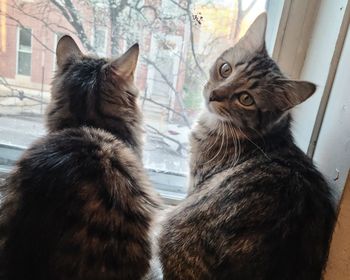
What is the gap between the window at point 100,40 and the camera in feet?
4.48

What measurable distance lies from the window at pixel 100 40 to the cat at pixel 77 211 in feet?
1.22

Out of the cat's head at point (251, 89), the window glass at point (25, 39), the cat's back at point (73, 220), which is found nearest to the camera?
the cat's back at point (73, 220)

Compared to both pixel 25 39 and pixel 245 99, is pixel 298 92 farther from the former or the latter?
pixel 25 39

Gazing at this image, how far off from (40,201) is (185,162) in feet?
2.23

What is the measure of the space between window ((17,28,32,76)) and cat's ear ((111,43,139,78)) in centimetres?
35

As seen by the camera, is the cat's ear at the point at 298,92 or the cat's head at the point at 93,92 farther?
the cat's head at the point at 93,92

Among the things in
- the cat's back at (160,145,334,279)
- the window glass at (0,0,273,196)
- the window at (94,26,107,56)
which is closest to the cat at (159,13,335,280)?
the cat's back at (160,145,334,279)

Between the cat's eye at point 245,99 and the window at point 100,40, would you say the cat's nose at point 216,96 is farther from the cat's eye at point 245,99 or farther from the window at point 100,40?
the window at point 100,40

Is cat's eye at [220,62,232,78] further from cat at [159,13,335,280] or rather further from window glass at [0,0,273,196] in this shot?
window glass at [0,0,273,196]

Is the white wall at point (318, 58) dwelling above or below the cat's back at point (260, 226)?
above

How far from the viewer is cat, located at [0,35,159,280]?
0.91 m

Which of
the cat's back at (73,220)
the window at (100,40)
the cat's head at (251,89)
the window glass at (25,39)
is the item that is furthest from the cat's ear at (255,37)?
the window glass at (25,39)

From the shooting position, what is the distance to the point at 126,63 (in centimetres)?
121

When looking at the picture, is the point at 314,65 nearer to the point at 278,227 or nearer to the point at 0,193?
the point at 278,227
